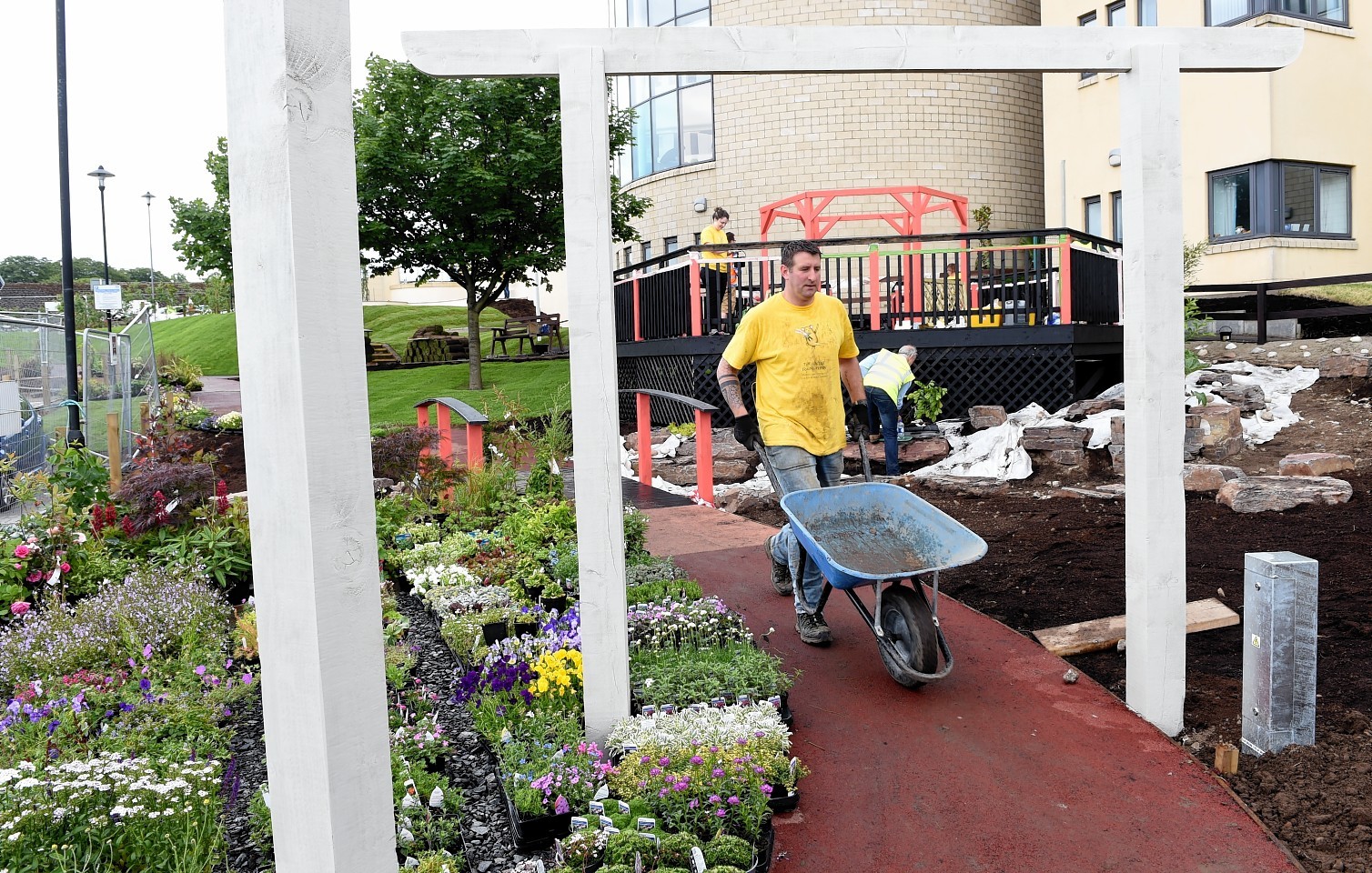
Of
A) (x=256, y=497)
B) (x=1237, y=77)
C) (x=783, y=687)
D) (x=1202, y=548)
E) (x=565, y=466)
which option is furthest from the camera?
(x=1237, y=77)

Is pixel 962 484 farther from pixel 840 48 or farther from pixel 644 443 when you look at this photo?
pixel 840 48

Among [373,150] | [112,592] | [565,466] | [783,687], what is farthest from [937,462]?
[373,150]

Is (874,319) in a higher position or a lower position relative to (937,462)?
higher

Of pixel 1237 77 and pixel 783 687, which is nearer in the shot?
pixel 783 687

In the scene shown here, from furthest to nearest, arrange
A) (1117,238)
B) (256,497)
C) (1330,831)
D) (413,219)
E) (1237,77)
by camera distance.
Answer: (413,219), (1117,238), (1237,77), (1330,831), (256,497)

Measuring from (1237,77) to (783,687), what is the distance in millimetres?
16050

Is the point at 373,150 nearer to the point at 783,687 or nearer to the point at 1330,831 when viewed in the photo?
the point at 783,687

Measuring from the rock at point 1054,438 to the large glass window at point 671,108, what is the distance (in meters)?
14.0

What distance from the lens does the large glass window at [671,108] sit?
22.5 m

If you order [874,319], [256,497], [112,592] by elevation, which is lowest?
[112,592]

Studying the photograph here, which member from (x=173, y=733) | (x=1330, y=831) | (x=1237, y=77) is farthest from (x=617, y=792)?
(x=1237, y=77)

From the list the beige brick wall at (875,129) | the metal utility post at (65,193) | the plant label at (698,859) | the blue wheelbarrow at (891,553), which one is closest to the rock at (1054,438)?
the blue wheelbarrow at (891,553)

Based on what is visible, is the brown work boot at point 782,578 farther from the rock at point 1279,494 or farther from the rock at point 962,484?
the rock at point 962,484

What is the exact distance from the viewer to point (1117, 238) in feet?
62.2
